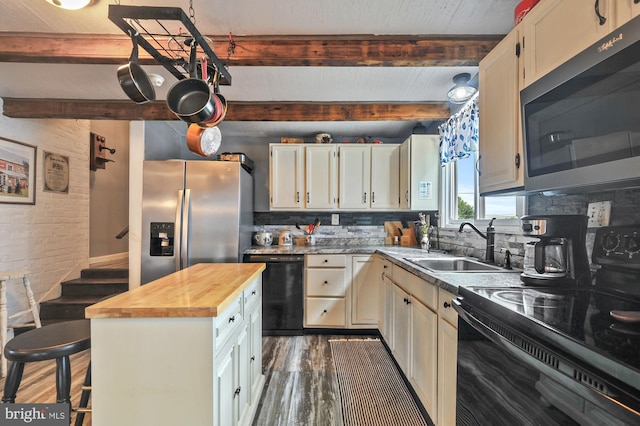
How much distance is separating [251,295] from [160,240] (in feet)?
5.37

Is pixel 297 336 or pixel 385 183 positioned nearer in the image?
pixel 297 336

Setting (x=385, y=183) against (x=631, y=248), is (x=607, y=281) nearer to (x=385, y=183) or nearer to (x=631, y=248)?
(x=631, y=248)

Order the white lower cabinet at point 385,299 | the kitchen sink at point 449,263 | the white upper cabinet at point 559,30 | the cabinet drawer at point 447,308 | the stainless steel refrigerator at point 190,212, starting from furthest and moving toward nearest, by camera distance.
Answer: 1. the stainless steel refrigerator at point 190,212
2. the white lower cabinet at point 385,299
3. the kitchen sink at point 449,263
4. the cabinet drawer at point 447,308
5. the white upper cabinet at point 559,30

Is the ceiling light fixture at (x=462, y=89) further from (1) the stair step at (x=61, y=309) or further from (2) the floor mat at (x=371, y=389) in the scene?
(1) the stair step at (x=61, y=309)

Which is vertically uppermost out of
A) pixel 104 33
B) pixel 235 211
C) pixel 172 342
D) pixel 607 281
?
pixel 104 33

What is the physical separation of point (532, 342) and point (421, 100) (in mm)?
2591

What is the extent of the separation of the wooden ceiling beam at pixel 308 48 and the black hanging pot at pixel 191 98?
528mm

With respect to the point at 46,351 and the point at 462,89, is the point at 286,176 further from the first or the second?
the point at 46,351

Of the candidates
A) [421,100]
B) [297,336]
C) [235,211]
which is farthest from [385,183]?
[297,336]

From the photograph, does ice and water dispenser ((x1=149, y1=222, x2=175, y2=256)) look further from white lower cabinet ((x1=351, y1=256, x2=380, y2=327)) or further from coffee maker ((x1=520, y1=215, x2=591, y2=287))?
coffee maker ((x1=520, y1=215, x2=591, y2=287))

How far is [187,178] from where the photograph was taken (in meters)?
2.91

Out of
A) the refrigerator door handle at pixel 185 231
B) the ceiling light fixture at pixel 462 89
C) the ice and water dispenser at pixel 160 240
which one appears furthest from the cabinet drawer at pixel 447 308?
the ice and water dispenser at pixel 160 240

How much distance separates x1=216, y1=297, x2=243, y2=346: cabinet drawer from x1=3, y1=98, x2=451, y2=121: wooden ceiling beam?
2.05m

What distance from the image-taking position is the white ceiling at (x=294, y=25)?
158cm
